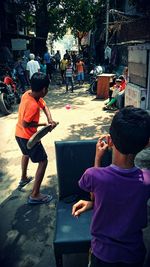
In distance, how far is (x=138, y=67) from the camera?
7566 millimetres

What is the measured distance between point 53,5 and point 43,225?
74.1 ft

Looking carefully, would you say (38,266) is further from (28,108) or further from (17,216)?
(28,108)

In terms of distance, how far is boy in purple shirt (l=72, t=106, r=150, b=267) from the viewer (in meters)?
1.44

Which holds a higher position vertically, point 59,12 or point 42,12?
point 59,12

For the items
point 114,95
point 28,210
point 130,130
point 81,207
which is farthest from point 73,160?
point 114,95

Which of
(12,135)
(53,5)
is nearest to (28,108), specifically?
(12,135)

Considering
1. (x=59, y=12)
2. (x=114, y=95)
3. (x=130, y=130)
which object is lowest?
(x=114, y=95)

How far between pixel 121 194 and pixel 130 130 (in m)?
0.34

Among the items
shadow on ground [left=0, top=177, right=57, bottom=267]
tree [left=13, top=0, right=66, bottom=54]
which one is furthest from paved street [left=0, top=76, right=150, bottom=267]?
tree [left=13, top=0, right=66, bottom=54]

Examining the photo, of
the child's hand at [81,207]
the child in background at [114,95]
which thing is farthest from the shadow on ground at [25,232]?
the child in background at [114,95]

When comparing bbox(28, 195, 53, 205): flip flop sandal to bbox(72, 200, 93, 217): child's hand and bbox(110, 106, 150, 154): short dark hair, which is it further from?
bbox(110, 106, 150, 154): short dark hair

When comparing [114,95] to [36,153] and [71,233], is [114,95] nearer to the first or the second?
[36,153]

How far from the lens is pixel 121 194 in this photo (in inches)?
58.1

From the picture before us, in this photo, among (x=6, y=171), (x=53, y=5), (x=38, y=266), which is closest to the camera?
(x=38, y=266)
